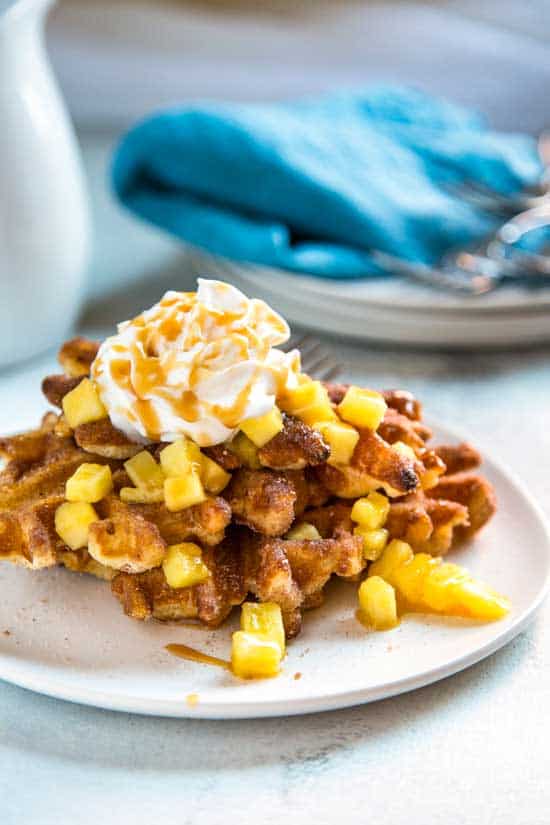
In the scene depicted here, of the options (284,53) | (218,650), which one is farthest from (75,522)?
(284,53)

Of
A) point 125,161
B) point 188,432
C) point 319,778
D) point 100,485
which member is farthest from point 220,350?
point 125,161

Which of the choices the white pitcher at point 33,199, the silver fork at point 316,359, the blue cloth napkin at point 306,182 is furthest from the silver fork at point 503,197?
the white pitcher at point 33,199

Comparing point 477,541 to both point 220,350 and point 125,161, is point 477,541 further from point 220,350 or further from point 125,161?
point 125,161

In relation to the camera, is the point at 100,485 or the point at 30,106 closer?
the point at 100,485

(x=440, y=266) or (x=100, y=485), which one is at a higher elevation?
(x=100, y=485)

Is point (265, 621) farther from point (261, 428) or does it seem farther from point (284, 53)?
point (284, 53)

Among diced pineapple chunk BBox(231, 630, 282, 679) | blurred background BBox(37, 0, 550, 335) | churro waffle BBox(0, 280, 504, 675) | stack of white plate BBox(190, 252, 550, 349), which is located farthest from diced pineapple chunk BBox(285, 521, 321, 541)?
blurred background BBox(37, 0, 550, 335)
